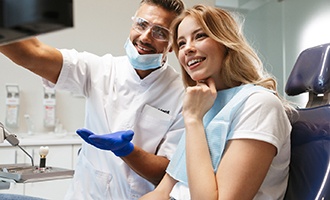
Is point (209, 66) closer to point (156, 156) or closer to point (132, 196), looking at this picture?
point (156, 156)

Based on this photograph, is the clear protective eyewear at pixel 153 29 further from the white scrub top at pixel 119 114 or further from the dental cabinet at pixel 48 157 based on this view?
the dental cabinet at pixel 48 157

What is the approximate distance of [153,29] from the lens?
5.19ft

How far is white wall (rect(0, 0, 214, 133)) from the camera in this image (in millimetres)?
3547

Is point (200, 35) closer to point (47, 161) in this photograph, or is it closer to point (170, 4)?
point (170, 4)

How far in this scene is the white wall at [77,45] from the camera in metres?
3.55

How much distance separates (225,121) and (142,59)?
1.96ft

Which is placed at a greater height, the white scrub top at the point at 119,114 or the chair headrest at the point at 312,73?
the chair headrest at the point at 312,73

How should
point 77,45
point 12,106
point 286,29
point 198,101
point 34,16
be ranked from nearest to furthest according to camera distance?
point 34,16 < point 198,101 < point 12,106 < point 77,45 < point 286,29

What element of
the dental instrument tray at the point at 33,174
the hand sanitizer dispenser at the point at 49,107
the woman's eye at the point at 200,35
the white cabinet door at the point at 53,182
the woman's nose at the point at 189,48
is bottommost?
the white cabinet door at the point at 53,182

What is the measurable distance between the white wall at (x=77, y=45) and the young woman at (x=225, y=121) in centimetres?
243

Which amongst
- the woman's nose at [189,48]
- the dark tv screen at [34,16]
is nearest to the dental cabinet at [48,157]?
the woman's nose at [189,48]

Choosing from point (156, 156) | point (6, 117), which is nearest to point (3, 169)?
point (156, 156)

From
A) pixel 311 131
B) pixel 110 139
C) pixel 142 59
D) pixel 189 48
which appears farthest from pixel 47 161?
pixel 311 131

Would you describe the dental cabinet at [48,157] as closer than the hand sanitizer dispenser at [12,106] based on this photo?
Yes
